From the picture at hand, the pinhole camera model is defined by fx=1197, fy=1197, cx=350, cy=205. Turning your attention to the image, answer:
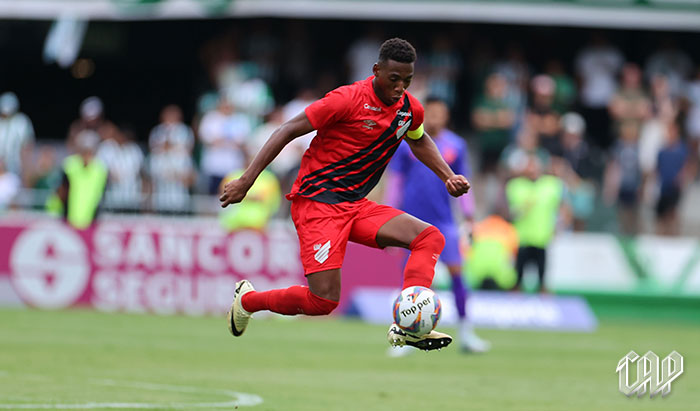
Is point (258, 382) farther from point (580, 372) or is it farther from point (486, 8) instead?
point (486, 8)

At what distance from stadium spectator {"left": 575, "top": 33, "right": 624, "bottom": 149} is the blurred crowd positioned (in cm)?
3

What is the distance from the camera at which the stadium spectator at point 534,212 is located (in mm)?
18281

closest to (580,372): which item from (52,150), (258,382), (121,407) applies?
(258,382)

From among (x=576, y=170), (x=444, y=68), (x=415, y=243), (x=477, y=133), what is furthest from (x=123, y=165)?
(x=415, y=243)

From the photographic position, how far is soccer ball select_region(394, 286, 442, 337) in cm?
841

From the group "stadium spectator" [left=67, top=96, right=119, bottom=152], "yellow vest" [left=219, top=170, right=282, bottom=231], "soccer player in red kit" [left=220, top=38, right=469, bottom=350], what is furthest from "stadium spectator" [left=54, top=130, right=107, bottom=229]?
"soccer player in red kit" [left=220, top=38, right=469, bottom=350]

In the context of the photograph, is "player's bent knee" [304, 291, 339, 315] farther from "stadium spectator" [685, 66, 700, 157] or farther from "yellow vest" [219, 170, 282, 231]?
"stadium spectator" [685, 66, 700, 157]

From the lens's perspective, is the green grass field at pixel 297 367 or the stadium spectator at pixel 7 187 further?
the stadium spectator at pixel 7 187

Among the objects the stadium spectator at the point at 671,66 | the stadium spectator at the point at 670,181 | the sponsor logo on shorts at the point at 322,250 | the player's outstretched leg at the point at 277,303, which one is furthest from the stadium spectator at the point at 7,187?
the sponsor logo on shorts at the point at 322,250

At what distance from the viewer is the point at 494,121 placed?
21891 mm

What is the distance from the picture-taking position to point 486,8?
2269 cm

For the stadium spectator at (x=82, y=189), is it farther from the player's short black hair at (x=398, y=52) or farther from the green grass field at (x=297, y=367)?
the player's short black hair at (x=398, y=52)

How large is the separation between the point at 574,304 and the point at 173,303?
626cm

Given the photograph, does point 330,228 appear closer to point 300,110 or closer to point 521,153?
point 521,153
